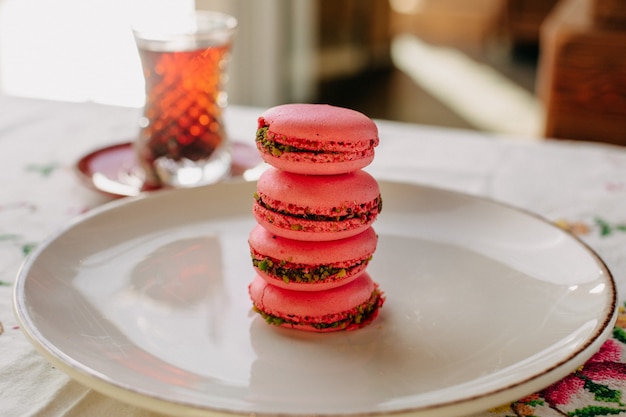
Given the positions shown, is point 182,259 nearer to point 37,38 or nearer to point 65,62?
point 65,62

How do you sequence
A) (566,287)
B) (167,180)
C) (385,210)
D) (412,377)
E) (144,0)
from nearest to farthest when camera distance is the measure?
(412,377)
(566,287)
(385,210)
(167,180)
(144,0)

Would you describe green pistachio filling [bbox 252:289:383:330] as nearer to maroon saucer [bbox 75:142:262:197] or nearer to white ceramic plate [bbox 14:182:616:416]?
white ceramic plate [bbox 14:182:616:416]

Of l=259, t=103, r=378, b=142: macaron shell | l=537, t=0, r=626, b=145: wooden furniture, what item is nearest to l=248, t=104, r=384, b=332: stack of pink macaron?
l=259, t=103, r=378, b=142: macaron shell

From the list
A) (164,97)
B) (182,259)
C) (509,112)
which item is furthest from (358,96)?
(182,259)

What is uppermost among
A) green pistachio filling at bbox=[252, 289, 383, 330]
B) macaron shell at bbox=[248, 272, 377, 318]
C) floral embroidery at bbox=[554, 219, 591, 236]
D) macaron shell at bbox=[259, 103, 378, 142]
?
macaron shell at bbox=[259, 103, 378, 142]

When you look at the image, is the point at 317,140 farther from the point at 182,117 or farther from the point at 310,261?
Answer: the point at 182,117
